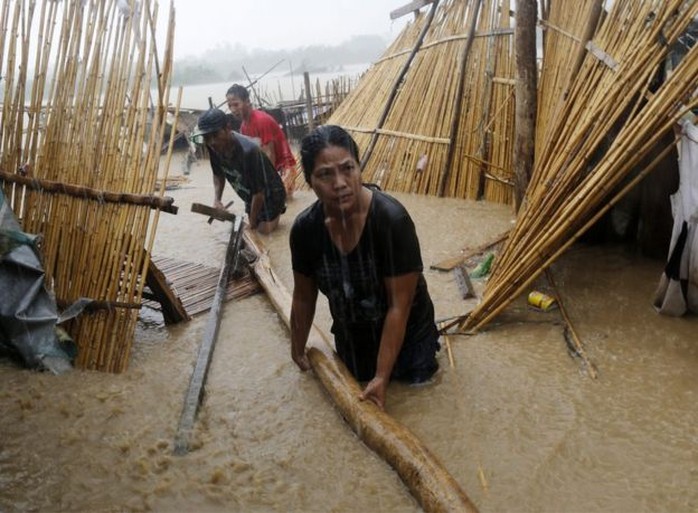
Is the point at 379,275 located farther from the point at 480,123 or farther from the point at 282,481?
the point at 480,123

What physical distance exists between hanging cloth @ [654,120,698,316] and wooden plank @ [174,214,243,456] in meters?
2.47

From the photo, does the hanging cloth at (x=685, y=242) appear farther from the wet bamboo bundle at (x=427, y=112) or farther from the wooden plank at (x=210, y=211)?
the wet bamboo bundle at (x=427, y=112)

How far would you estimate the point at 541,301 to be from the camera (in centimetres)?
330

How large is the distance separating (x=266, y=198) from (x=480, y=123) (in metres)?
2.35

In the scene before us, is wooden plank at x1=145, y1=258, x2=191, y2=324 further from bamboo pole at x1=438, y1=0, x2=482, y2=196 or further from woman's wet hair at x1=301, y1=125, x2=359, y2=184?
bamboo pole at x1=438, y1=0, x2=482, y2=196

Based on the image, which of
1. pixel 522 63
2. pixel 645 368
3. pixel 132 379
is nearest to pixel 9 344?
pixel 132 379

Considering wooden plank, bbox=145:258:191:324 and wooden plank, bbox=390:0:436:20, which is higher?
wooden plank, bbox=390:0:436:20

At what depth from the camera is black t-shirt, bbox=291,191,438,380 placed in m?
2.23

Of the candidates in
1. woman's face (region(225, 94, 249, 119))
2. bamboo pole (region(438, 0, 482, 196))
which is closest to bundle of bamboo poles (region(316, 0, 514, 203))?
bamboo pole (region(438, 0, 482, 196))

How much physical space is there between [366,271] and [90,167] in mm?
1633

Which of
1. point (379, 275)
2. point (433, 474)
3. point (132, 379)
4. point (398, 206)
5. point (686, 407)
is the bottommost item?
point (132, 379)

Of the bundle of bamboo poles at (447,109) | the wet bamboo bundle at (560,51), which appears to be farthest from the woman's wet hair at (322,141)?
the bundle of bamboo poles at (447,109)

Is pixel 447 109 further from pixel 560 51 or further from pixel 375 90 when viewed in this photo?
pixel 560 51

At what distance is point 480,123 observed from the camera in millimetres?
5824
